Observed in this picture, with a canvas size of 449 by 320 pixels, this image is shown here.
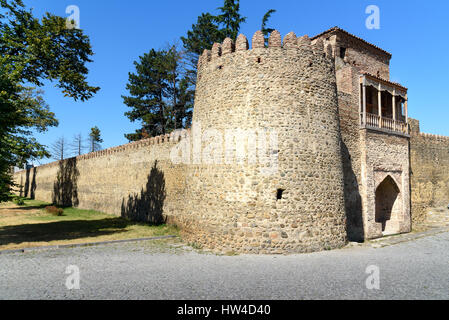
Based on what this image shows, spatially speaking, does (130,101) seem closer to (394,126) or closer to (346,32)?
(346,32)

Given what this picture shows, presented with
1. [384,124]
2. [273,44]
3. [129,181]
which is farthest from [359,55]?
[129,181]

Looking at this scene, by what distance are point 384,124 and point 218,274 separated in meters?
11.6

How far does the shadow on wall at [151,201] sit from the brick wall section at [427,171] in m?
13.6

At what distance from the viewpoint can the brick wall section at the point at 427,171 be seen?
16375mm

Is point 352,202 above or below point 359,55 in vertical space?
below

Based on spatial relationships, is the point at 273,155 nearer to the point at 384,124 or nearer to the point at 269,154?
the point at 269,154

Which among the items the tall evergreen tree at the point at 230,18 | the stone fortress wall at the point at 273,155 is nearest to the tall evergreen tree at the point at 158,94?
the tall evergreen tree at the point at 230,18

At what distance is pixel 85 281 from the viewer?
20.2 ft

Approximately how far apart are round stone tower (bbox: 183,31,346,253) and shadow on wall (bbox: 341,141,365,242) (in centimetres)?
227

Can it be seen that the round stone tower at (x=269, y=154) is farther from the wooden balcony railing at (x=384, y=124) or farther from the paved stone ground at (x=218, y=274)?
the wooden balcony railing at (x=384, y=124)

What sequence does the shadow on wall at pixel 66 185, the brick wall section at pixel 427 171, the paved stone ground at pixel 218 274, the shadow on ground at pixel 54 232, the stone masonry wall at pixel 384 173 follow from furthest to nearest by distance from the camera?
the shadow on wall at pixel 66 185
the brick wall section at pixel 427 171
the stone masonry wall at pixel 384 173
the shadow on ground at pixel 54 232
the paved stone ground at pixel 218 274

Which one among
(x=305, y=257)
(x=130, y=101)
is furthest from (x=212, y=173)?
(x=130, y=101)

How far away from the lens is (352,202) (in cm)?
1241
